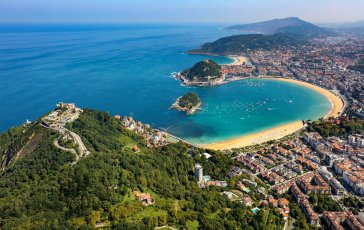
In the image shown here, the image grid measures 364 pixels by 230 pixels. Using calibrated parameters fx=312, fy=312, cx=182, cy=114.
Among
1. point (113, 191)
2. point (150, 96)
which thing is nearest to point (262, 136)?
point (113, 191)

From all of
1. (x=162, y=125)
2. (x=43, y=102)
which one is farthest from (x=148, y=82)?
(x=162, y=125)

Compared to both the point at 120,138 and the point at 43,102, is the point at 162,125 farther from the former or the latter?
the point at 43,102

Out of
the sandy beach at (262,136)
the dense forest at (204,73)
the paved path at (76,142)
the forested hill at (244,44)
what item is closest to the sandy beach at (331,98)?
the sandy beach at (262,136)

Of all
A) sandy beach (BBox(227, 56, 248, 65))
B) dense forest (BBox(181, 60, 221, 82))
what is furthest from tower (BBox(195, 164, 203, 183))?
sandy beach (BBox(227, 56, 248, 65))

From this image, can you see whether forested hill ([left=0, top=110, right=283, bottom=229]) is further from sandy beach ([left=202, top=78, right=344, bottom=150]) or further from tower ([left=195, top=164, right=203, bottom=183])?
sandy beach ([left=202, top=78, right=344, bottom=150])

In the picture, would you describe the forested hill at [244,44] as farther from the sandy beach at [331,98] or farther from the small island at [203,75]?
the sandy beach at [331,98]

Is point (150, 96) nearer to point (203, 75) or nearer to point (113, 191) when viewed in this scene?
point (203, 75)
